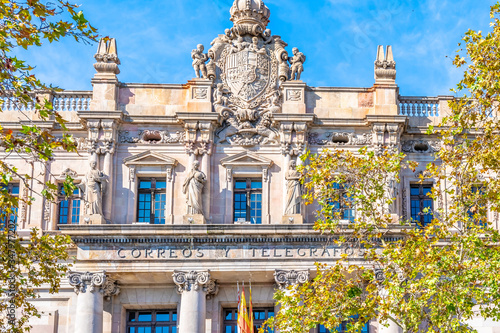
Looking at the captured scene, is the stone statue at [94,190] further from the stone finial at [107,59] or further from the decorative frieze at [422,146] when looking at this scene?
the decorative frieze at [422,146]

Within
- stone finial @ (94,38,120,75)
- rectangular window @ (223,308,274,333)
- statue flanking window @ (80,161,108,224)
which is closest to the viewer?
statue flanking window @ (80,161,108,224)

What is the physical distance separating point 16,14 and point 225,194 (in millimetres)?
19102

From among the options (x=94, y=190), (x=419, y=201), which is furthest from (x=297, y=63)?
(x=94, y=190)

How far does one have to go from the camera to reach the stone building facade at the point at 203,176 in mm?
39281

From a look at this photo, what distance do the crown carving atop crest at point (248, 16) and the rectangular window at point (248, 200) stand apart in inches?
258

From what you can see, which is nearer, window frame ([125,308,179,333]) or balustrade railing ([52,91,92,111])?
window frame ([125,308,179,333])

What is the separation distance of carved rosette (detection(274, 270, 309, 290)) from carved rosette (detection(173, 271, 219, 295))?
8.80 ft

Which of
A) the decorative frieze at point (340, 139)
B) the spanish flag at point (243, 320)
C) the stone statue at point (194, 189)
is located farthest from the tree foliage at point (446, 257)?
the decorative frieze at point (340, 139)

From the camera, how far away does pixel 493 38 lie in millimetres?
29984

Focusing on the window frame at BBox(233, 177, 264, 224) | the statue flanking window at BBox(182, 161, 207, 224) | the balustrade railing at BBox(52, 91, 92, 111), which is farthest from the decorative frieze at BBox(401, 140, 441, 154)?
the balustrade railing at BBox(52, 91, 92, 111)

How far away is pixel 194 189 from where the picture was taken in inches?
1599

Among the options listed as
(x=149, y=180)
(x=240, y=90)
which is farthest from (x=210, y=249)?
(x=240, y=90)

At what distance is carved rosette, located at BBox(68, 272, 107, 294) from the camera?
39.0 metres

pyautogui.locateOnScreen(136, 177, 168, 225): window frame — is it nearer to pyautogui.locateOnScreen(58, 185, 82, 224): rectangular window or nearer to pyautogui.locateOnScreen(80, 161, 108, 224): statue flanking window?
pyautogui.locateOnScreen(80, 161, 108, 224): statue flanking window
